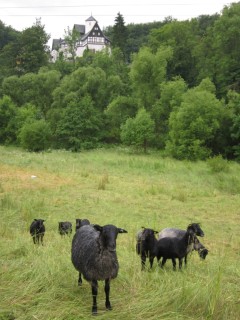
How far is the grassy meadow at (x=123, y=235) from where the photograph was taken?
4160 millimetres

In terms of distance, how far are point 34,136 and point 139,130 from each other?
33.4 ft

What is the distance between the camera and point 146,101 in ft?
133

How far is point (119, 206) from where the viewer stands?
1441 cm

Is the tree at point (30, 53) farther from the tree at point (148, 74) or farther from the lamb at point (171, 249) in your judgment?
the lamb at point (171, 249)

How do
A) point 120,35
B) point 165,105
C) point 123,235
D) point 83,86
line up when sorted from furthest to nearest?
point 120,35, point 83,86, point 165,105, point 123,235

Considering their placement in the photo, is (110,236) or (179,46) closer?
(110,236)

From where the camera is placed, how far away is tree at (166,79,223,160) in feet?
105

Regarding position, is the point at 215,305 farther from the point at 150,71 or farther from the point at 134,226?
the point at 150,71

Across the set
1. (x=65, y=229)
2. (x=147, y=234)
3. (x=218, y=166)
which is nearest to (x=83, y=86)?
(x=218, y=166)

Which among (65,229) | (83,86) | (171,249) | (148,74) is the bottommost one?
(65,229)

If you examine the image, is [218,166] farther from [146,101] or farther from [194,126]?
[146,101]

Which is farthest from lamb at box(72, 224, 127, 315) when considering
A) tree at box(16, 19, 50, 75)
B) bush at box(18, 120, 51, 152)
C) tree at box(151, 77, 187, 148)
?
tree at box(16, 19, 50, 75)

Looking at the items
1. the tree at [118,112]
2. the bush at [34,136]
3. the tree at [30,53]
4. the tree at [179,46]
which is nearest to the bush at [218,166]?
the tree at [118,112]

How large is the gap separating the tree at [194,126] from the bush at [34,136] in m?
12.5
